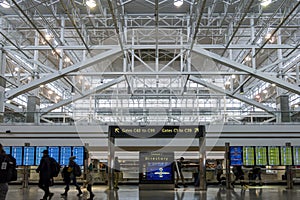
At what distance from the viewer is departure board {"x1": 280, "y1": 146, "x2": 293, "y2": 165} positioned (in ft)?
65.3

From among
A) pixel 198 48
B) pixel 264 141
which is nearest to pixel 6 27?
pixel 198 48

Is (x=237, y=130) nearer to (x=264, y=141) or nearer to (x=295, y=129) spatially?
(x=264, y=141)

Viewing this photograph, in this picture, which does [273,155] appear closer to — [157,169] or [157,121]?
[157,169]

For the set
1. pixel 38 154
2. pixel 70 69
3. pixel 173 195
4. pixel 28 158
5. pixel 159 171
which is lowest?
pixel 173 195

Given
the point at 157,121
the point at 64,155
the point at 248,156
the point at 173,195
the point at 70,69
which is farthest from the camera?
the point at 70,69

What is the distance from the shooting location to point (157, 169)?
1830 centimetres

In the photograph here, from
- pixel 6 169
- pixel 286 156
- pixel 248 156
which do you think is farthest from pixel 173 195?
pixel 6 169

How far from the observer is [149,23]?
28.2 meters

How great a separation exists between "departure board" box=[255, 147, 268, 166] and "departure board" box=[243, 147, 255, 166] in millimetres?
222

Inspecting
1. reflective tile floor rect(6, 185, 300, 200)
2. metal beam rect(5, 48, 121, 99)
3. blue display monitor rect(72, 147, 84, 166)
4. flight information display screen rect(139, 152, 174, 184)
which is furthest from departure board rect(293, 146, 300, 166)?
metal beam rect(5, 48, 121, 99)

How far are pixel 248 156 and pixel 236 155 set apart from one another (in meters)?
0.67

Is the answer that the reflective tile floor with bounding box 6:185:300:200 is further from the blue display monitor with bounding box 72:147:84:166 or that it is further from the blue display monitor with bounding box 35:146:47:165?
the blue display monitor with bounding box 35:146:47:165

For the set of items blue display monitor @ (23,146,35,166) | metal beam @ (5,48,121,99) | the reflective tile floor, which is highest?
metal beam @ (5,48,121,99)

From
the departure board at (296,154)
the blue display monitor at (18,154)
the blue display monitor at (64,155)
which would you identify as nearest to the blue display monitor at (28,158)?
the blue display monitor at (18,154)
